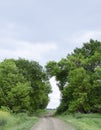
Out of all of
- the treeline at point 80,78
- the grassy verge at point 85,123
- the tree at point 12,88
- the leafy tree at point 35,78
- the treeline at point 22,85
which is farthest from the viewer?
the leafy tree at point 35,78

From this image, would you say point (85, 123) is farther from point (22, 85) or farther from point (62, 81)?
point (62, 81)

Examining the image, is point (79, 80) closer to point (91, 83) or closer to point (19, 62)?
point (91, 83)

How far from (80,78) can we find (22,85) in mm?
11635

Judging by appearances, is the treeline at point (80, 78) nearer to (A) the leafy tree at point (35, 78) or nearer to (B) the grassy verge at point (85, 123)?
(A) the leafy tree at point (35, 78)

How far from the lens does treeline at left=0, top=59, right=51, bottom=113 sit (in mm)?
76812

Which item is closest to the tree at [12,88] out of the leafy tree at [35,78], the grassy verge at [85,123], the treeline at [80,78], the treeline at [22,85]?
the treeline at [22,85]

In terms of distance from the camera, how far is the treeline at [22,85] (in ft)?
252

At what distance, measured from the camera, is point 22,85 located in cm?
7744

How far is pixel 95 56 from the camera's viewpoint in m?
76.4

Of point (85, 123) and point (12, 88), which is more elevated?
point (12, 88)

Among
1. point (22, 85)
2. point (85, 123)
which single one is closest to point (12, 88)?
point (22, 85)

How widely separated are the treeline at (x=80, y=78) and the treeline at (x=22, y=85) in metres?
3.97

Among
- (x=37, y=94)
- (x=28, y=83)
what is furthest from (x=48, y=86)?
(x=28, y=83)

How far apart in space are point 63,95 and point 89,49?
11823 millimetres
